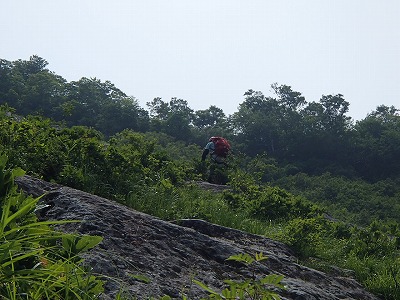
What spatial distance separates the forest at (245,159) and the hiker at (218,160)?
197 mm

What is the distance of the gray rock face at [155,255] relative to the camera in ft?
11.7

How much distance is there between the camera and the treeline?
139 feet

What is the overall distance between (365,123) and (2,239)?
2079 inches

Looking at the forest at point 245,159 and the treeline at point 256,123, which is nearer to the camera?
the forest at point 245,159

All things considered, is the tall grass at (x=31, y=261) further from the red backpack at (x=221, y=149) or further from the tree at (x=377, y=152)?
the tree at (x=377, y=152)

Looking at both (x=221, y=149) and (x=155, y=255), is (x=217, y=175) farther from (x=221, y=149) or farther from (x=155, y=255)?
(x=155, y=255)

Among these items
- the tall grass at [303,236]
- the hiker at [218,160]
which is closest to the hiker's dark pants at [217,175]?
the hiker at [218,160]

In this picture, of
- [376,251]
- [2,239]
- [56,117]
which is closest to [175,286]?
[2,239]

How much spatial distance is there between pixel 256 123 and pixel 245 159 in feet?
41.4

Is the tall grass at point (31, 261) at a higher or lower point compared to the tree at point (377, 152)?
lower

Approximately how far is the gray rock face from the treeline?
33.8 metres

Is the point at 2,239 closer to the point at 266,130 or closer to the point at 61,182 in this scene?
the point at 61,182

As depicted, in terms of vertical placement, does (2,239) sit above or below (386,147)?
below

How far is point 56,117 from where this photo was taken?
125 ft
